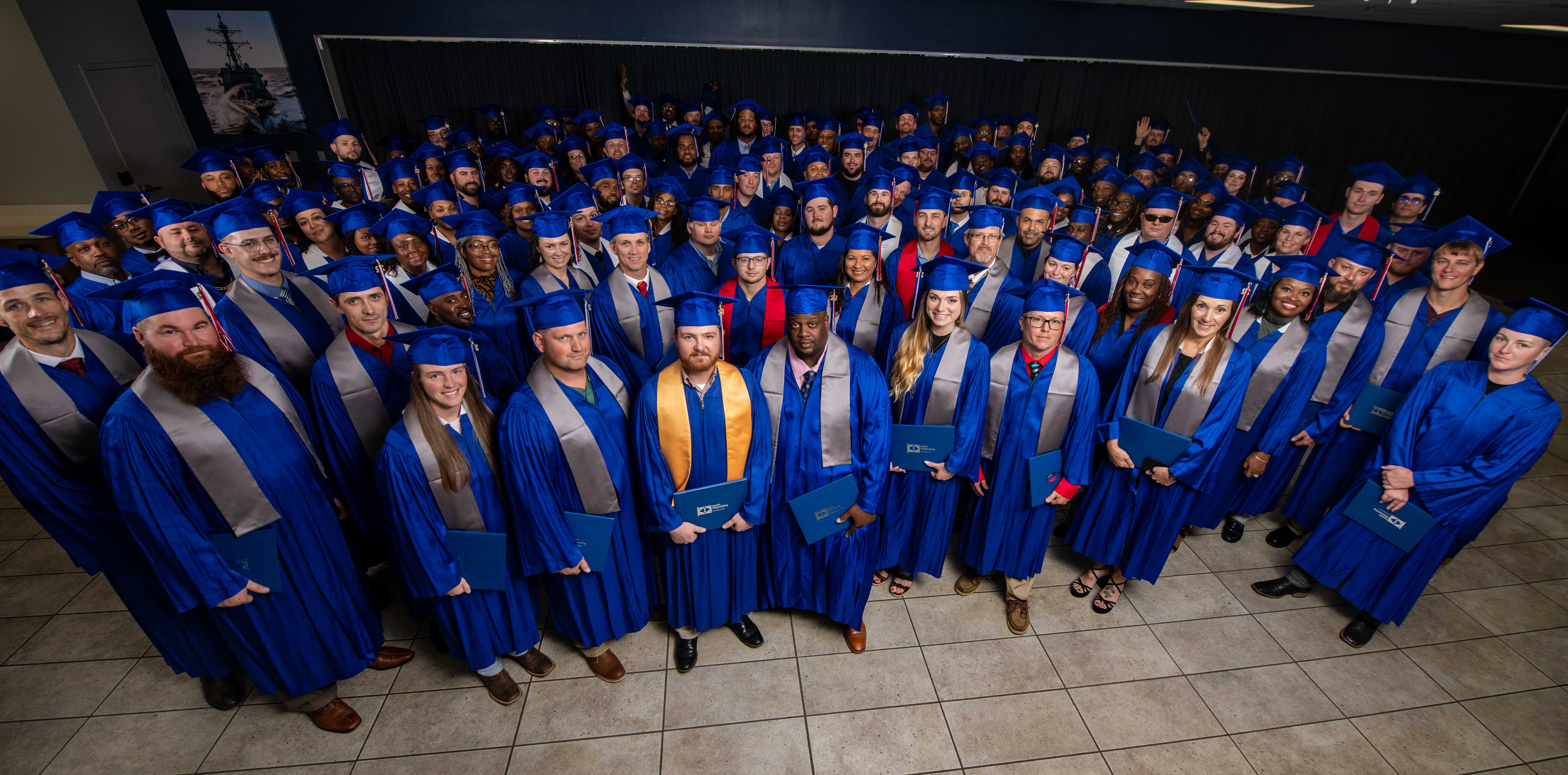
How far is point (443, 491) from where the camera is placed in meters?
2.40

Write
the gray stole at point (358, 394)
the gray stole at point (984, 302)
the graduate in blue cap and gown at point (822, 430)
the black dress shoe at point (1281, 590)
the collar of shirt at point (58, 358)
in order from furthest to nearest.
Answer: the gray stole at point (984, 302) → the black dress shoe at point (1281, 590) → the gray stole at point (358, 394) → the graduate in blue cap and gown at point (822, 430) → the collar of shirt at point (58, 358)

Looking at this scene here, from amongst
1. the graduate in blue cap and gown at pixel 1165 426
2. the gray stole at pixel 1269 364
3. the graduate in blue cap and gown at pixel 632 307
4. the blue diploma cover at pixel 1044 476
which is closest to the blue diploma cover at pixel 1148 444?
the graduate in blue cap and gown at pixel 1165 426

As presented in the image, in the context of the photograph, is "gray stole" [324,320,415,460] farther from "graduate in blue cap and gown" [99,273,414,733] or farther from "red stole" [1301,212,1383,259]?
"red stole" [1301,212,1383,259]

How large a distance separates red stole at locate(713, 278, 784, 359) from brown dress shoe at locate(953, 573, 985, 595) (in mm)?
1873

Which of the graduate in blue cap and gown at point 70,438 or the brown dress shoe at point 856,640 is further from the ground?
the graduate in blue cap and gown at point 70,438

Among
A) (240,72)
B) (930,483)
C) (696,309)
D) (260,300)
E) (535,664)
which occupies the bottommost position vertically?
(535,664)

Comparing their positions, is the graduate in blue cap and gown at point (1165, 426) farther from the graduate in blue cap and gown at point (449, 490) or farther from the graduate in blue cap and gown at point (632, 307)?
the graduate in blue cap and gown at point (449, 490)

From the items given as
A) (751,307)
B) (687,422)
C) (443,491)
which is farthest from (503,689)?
(751,307)

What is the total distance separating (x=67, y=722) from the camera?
9.27 ft

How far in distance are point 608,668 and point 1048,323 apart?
9.09 ft

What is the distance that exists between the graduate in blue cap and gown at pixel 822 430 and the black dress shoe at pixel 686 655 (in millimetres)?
655

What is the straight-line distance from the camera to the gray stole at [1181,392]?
290cm

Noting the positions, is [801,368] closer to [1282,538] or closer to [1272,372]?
[1272,372]

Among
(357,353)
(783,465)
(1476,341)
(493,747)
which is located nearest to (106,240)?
(357,353)
